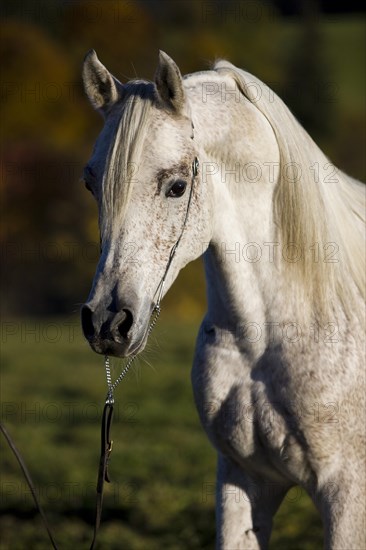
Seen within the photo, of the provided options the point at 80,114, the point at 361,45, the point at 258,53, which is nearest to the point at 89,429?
the point at 80,114

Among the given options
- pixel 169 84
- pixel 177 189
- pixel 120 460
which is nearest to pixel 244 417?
pixel 177 189

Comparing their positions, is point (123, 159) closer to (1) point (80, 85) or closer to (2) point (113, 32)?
(1) point (80, 85)

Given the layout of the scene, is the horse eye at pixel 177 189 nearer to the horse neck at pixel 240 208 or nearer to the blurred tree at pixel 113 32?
the horse neck at pixel 240 208

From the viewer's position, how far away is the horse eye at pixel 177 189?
3.06 m

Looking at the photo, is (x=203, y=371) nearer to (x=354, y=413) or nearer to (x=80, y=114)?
(x=354, y=413)

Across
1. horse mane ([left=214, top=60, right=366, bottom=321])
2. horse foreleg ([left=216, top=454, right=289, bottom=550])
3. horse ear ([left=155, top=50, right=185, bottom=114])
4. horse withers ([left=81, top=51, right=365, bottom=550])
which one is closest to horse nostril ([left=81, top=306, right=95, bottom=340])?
horse withers ([left=81, top=51, right=365, bottom=550])

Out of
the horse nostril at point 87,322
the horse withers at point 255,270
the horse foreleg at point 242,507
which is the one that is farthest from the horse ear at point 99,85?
the horse foreleg at point 242,507

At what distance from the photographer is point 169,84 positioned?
3.06m

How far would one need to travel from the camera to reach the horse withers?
122 inches

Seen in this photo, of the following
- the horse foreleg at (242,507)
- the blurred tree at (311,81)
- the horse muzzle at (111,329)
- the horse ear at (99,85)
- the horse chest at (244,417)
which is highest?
the blurred tree at (311,81)

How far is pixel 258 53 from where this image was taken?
40031 millimetres

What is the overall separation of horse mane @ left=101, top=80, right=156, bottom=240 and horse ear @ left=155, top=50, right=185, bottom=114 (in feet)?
0.22

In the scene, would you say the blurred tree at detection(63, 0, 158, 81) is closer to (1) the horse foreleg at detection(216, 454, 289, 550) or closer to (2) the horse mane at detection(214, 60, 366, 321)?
(2) the horse mane at detection(214, 60, 366, 321)

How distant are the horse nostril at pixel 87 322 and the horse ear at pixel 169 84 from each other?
799mm
